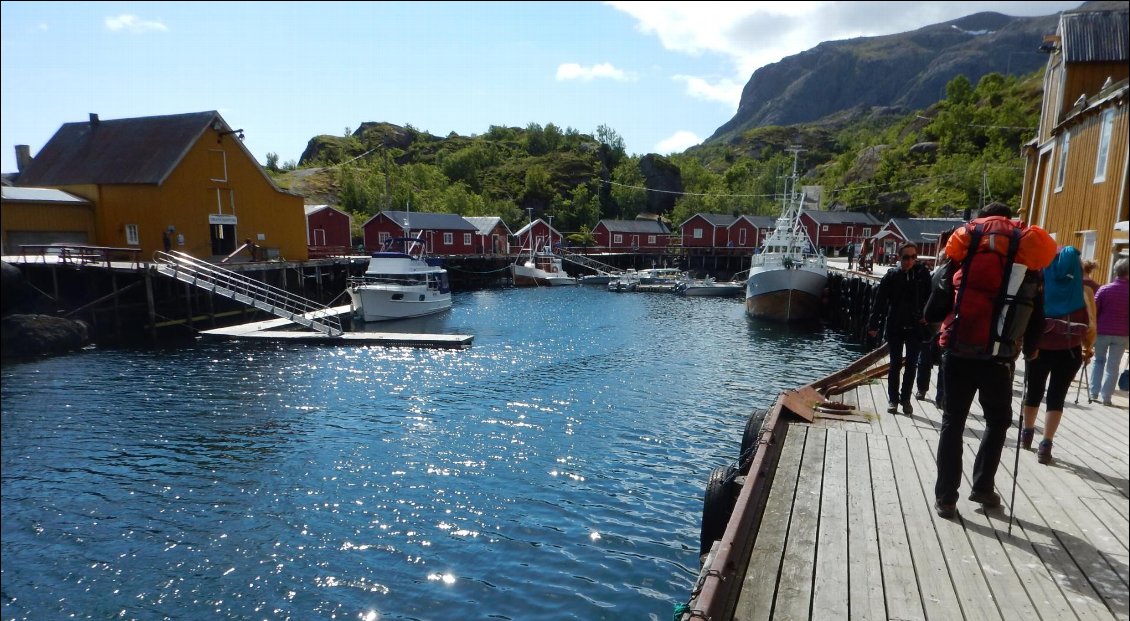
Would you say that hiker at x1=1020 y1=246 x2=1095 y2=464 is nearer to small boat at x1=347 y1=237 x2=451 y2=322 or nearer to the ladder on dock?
small boat at x1=347 y1=237 x2=451 y2=322

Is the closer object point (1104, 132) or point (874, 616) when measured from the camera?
point (874, 616)

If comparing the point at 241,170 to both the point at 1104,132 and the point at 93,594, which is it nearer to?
the point at 93,594

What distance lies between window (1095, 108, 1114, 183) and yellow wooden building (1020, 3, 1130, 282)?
0.02m

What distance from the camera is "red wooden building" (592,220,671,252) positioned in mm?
71375

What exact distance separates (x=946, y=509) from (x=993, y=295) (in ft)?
5.29

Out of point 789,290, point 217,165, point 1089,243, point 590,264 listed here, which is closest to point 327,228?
→ point 217,165

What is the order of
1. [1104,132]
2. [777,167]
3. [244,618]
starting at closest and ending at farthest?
1. [244,618]
2. [1104,132]
3. [777,167]

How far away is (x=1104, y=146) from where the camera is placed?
13344 mm

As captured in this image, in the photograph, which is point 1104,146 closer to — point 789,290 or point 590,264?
point 789,290

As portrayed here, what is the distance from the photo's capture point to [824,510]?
4543 mm

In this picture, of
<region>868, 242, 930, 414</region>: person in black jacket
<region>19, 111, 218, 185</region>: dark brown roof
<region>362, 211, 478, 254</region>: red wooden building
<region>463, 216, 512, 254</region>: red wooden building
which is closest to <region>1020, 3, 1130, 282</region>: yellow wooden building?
<region>868, 242, 930, 414</region>: person in black jacket

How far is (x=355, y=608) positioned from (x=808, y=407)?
579cm

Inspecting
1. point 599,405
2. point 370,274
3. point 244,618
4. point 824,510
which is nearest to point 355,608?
point 244,618

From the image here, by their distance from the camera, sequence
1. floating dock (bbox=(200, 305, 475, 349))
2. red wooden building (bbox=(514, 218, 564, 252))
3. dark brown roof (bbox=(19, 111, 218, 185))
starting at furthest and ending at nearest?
1. red wooden building (bbox=(514, 218, 564, 252))
2. dark brown roof (bbox=(19, 111, 218, 185))
3. floating dock (bbox=(200, 305, 475, 349))
